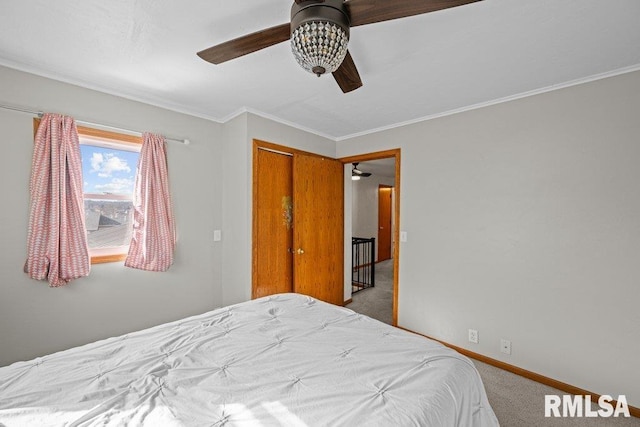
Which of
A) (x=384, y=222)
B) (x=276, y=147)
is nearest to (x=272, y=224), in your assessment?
(x=276, y=147)

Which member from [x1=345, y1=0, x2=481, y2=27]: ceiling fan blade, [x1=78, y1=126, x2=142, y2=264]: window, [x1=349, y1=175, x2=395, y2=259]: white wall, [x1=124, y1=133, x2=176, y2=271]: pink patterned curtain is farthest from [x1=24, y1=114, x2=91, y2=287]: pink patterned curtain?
[x1=349, y1=175, x2=395, y2=259]: white wall

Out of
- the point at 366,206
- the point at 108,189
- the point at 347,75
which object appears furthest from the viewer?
the point at 366,206

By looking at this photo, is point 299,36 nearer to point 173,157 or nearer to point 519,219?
point 173,157

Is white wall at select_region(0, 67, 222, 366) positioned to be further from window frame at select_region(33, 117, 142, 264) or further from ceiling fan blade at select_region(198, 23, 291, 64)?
ceiling fan blade at select_region(198, 23, 291, 64)

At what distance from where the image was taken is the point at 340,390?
1007 mm

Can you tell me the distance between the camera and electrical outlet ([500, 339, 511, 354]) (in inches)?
94.1

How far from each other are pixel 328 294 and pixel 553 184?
263 centimetres

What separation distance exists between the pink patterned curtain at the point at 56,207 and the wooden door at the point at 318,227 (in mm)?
1899

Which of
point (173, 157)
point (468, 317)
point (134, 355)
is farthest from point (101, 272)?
point (468, 317)

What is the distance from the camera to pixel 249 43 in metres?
1.28

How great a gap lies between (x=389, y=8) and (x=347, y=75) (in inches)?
19.0

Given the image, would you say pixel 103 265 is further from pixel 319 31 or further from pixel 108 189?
pixel 319 31

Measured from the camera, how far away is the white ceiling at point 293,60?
1396 millimetres

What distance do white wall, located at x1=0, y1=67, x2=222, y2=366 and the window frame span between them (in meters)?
0.07
